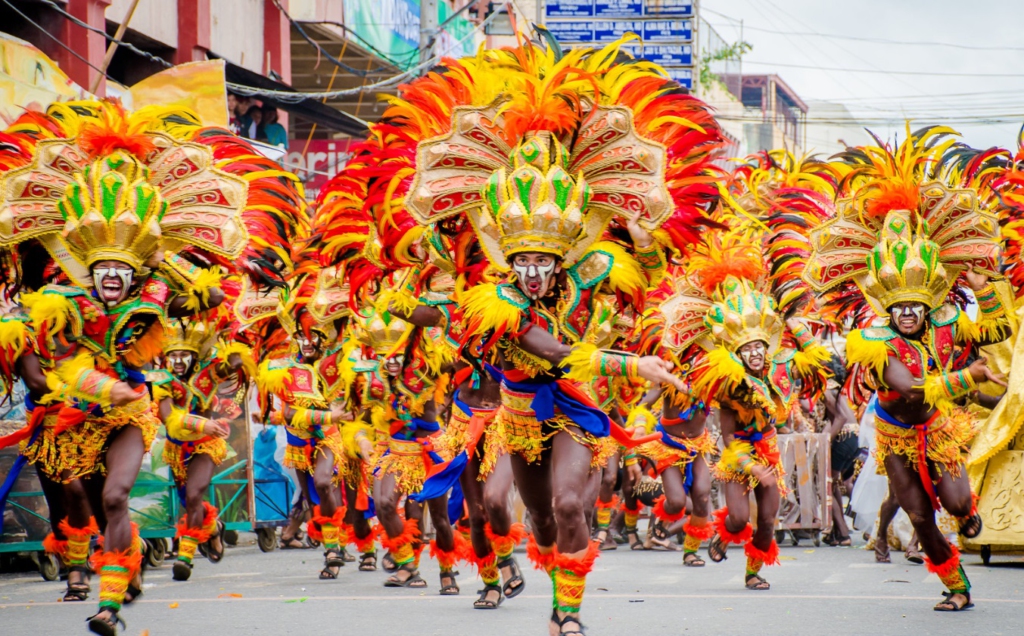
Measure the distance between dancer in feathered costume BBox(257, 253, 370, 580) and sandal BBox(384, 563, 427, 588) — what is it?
1.20 m

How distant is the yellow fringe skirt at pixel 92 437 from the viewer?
26.6 feet

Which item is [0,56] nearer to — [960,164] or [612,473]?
[612,473]

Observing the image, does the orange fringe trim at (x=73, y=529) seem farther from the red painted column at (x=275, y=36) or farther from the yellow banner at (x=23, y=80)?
the red painted column at (x=275, y=36)

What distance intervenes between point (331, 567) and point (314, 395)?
65.6 inches

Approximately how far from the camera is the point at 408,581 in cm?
1066

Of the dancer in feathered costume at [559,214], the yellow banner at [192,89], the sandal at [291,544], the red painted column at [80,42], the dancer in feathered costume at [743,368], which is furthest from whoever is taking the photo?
the yellow banner at [192,89]

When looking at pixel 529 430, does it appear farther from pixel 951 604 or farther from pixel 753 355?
pixel 753 355

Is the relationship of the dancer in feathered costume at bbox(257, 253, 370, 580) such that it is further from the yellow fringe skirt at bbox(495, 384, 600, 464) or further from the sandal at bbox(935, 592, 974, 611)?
the sandal at bbox(935, 592, 974, 611)

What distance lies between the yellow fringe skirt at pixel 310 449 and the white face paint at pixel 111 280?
428cm

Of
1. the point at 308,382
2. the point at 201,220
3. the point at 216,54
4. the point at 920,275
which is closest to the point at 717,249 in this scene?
the point at 920,275

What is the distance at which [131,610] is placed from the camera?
9.08 metres

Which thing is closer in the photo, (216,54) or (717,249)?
(717,249)

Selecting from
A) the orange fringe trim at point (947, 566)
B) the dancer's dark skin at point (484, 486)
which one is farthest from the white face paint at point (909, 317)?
the dancer's dark skin at point (484, 486)

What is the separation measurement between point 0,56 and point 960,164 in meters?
7.99
